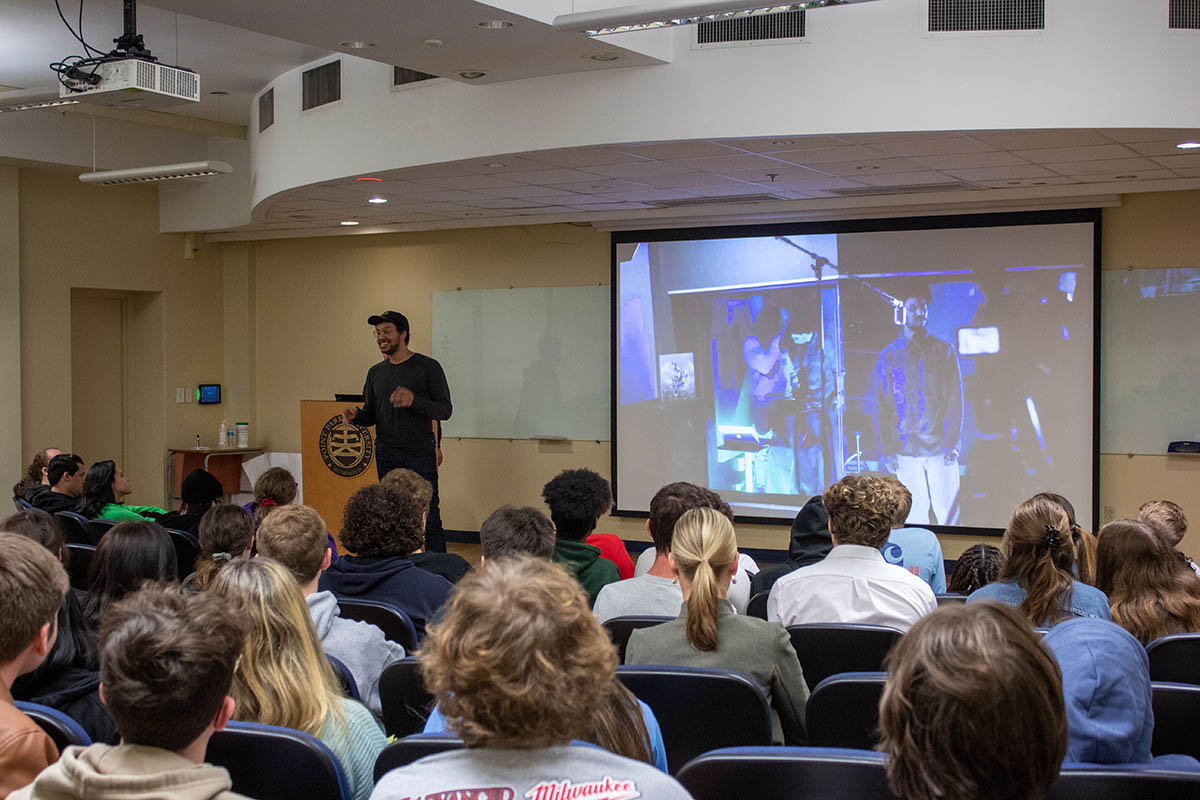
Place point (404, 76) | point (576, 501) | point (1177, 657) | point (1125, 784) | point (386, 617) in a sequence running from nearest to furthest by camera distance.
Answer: point (1125, 784)
point (1177, 657)
point (386, 617)
point (576, 501)
point (404, 76)

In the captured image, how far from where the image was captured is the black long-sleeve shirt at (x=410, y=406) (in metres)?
7.27

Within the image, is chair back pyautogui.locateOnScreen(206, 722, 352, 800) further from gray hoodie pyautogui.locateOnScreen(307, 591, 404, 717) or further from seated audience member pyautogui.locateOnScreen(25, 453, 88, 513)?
seated audience member pyautogui.locateOnScreen(25, 453, 88, 513)

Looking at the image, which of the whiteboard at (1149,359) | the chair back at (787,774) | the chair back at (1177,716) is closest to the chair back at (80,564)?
the chair back at (787,774)

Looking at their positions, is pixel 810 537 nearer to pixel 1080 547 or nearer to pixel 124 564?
pixel 1080 547

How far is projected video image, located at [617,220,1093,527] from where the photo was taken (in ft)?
24.1

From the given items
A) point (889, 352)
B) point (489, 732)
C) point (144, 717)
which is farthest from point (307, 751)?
point (889, 352)

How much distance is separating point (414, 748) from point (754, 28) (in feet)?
14.3

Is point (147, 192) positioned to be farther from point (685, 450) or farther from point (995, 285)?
point (995, 285)

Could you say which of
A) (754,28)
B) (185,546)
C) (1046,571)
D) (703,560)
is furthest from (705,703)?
(754,28)

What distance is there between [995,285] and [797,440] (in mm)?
1806

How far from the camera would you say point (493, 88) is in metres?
5.86

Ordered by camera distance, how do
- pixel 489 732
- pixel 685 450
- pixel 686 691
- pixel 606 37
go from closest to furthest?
pixel 489 732 < pixel 686 691 < pixel 606 37 < pixel 685 450

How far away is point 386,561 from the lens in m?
3.50

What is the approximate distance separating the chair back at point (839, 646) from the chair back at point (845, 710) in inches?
18.1
